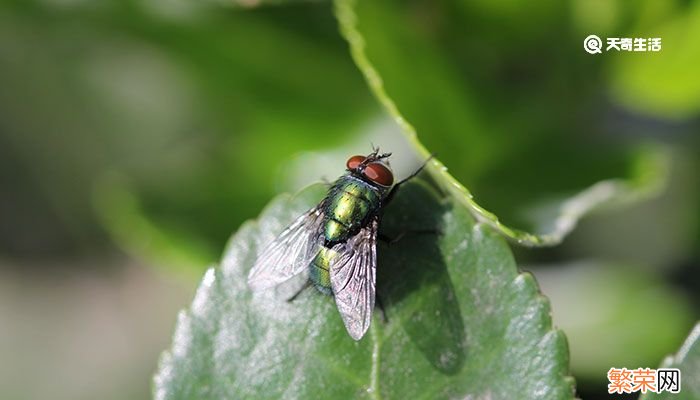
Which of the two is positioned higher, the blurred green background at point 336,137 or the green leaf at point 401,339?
the blurred green background at point 336,137

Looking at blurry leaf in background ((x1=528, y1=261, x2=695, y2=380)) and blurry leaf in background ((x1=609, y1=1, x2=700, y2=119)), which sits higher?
blurry leaf in background ((x1=609, y1=1, x2=700, y2=119))

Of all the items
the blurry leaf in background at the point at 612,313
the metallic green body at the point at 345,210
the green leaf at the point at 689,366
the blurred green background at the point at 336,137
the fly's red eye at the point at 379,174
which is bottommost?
the green leaf at the point at 689,366

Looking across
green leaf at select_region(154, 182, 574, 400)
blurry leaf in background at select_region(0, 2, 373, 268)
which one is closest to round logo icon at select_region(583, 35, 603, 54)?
blurry leaf in background at select_region(0, 2, 373, 268)

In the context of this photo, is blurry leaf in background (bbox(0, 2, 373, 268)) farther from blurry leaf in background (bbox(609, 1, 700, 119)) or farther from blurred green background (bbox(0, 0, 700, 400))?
blurry leaf in background (bbox(609, 1, 700, 119))

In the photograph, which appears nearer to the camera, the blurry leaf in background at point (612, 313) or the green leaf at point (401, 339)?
the green leaf at point (401, 339)

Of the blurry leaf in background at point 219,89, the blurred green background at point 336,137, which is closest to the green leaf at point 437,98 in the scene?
the blurred green background at point 336,137

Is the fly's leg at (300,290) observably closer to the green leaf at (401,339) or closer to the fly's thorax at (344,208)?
the green leaf at (401,339)

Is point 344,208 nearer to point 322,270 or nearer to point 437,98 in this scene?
point 322,270

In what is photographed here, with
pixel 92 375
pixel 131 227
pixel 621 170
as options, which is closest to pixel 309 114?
pixel 131 227
